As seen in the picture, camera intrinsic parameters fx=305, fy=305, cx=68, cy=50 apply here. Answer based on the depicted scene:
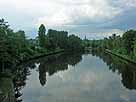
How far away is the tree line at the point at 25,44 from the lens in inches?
1508

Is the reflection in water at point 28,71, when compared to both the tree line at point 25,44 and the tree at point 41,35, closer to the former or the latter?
the tree line at point 25,44

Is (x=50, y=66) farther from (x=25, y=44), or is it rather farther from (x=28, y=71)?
(x=25, y=44)

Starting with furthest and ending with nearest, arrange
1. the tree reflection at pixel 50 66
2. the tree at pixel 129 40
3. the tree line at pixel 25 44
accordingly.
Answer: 1. the tree at pixel 129 40
2. the tree reflection at pixel 50 66
3. the tree line at pixel 25 44

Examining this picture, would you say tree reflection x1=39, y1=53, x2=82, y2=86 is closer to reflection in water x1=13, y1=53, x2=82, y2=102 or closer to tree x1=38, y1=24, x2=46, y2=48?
reflection in water x1=13, y1=53, x2=82, y2=102

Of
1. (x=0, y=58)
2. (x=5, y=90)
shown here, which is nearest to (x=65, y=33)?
(x=0, y=58)

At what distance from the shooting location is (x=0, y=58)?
117 feet

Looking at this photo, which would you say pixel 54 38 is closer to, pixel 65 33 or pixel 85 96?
pixel 65 33

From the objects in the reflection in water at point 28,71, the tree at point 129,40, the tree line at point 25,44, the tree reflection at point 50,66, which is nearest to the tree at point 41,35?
the tree line at point 25,44

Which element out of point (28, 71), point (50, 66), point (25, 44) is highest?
point (25, 44)

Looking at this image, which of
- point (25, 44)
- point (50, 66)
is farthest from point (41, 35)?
point (50, 66)

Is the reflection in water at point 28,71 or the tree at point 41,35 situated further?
the tree at point 41,35

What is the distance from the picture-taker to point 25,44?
7381cm

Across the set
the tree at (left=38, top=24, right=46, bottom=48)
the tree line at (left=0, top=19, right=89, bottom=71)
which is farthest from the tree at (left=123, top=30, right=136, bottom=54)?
the tree at (left=38, top=24, right=46, bottom=48)

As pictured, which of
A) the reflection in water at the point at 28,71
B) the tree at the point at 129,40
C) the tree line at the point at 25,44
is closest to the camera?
the reflection in water at the point at 28,71
